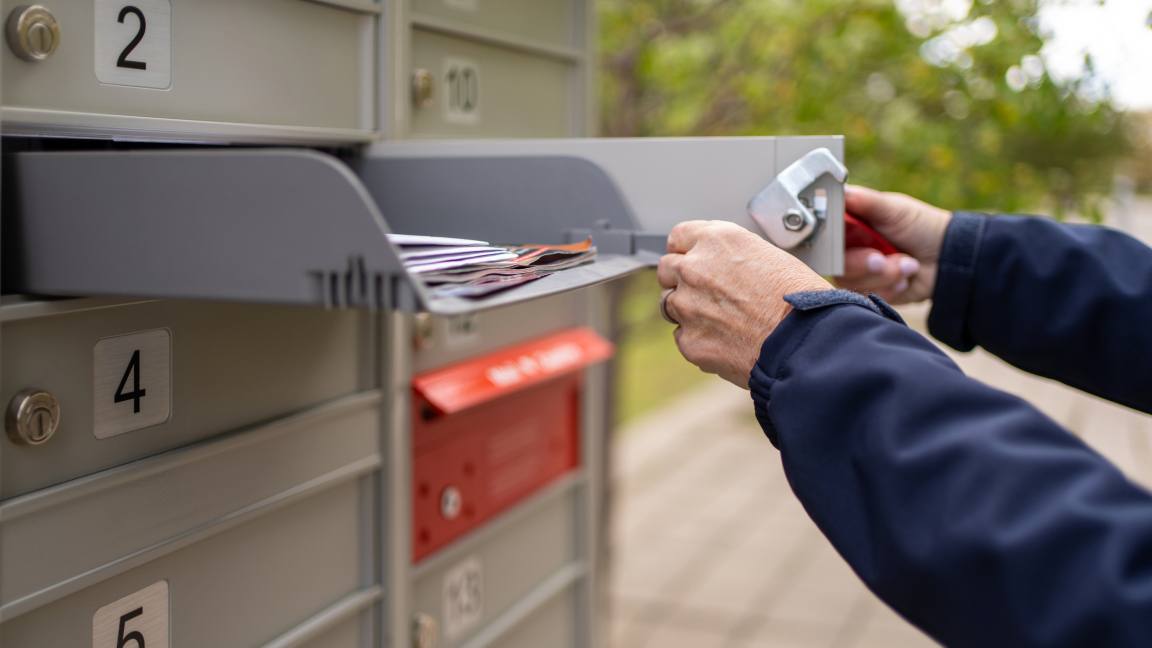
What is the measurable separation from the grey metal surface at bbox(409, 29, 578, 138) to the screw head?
641mm

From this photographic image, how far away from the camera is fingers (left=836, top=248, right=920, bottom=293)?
5.57 feet

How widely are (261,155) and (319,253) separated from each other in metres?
0.09

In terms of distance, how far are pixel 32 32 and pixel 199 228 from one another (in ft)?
0.93

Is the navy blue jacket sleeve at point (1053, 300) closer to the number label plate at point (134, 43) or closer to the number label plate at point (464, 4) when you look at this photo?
the number label plate at point (464, 4)

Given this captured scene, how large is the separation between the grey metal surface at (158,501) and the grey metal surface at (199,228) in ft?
0.76

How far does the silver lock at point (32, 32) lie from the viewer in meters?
0.98

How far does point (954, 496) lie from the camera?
0.89m

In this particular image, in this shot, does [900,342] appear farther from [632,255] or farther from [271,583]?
[271,583]

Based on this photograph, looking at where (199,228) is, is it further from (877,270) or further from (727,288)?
(877,270)

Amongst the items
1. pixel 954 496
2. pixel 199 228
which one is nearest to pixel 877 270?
pixel 954 496

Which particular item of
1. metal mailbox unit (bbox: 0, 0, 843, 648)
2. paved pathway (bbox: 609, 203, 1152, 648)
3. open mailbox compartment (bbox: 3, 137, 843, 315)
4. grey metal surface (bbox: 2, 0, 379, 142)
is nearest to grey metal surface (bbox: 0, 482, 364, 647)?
metal mailbox unit (bbox: 0, 0, 843, 648)

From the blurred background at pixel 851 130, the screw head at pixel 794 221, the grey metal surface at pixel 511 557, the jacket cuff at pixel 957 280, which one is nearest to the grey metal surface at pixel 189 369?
the grey metal surface at pixel 511 557

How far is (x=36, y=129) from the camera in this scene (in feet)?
3.36

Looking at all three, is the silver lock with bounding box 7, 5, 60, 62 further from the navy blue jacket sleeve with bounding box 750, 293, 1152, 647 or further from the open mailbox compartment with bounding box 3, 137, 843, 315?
the navy blue jacket sleeve with bounding box 750, 293, 1152, 647
